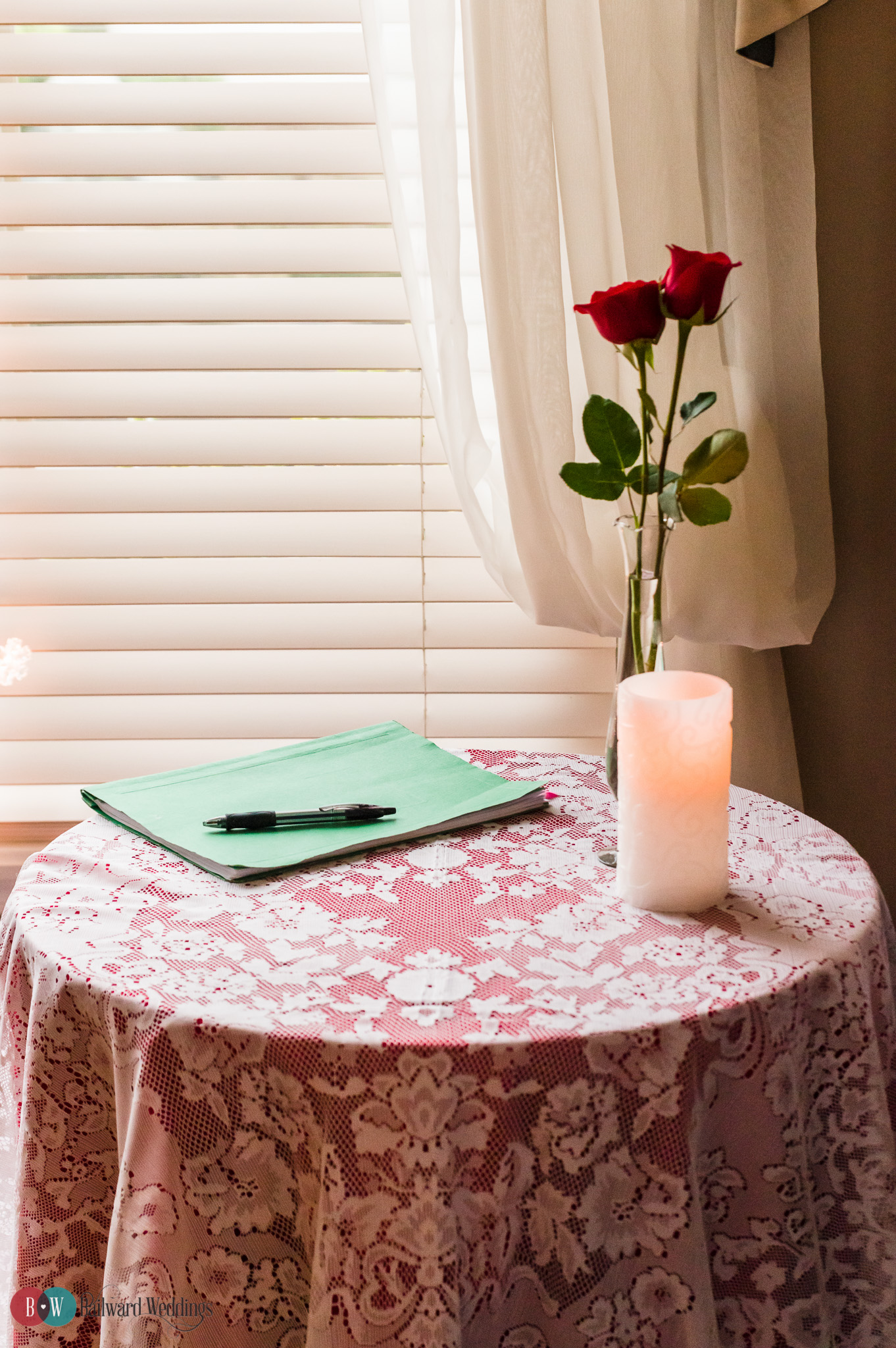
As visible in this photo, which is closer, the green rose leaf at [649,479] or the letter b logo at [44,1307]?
the letter b logo at [44,1307]

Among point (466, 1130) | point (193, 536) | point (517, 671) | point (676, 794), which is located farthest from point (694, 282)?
point (193, 536)

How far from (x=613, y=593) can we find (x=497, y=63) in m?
0.68

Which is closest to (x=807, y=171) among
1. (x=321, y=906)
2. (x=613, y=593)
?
(x=613, y=593)

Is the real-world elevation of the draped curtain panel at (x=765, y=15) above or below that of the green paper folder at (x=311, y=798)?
above

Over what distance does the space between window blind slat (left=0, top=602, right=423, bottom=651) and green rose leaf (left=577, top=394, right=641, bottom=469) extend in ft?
2.39

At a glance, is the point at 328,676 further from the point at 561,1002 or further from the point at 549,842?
the point at 561,1002

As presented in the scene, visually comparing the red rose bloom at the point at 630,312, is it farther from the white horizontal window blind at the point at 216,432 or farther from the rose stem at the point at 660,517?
the white horizontal window blind at the point at 216,432

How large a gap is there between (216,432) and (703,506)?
91cm

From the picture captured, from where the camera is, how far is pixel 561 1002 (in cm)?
74

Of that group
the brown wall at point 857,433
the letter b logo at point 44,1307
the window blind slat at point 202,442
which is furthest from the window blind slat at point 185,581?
the letter b logo at point 44,1307

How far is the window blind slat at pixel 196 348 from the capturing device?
159cm

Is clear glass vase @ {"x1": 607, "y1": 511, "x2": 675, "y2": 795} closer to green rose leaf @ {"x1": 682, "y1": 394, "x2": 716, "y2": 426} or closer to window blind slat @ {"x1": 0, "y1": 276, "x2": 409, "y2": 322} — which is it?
green rose leaf @ {"x1": 682, "y1": 394, "x2": 716, "y2": 426}

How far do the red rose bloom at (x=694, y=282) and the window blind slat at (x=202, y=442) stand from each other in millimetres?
771

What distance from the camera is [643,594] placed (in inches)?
38.2
